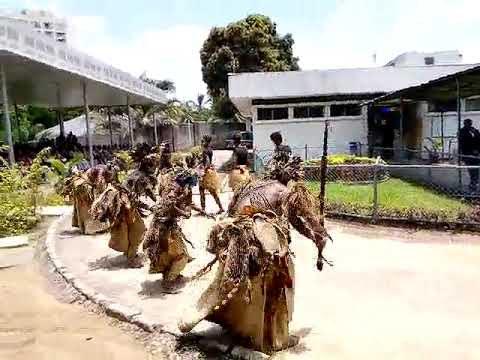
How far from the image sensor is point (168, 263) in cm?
617

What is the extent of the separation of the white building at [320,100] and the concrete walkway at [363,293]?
14.1 m

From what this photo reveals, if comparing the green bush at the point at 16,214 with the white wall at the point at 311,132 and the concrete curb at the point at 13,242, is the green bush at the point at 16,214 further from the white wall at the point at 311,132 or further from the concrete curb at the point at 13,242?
the white wall at the point at 311,132

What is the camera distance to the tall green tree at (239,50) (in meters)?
38.0

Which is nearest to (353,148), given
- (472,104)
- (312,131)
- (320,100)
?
(312,131)

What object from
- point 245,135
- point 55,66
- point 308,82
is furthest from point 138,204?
point 245,135

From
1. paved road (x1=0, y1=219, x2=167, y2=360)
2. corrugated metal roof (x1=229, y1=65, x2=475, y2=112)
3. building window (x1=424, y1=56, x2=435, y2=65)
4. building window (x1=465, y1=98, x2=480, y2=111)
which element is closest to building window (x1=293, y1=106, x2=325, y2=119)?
corrugated metal roof (x1=229, y1=65, x2=475, y2=112)

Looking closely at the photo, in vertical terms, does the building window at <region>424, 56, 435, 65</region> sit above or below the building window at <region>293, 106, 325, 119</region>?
above

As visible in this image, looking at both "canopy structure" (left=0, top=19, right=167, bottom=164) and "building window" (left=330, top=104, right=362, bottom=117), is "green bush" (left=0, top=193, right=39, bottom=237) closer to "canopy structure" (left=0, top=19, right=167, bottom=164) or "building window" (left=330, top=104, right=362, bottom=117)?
"canopy structure" (left=0, top=19, right=167, bottom=164)

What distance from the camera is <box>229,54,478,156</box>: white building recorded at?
897 inches

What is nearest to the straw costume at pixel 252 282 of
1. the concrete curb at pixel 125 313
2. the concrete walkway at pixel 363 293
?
the concrete curb at pixel 125 313

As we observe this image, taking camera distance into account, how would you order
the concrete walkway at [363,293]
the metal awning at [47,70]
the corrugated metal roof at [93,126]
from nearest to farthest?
1. the concrete walkway at [363,293]
2. the metal awning at [47,70]
3. the corrugated metal roof at [93,126]

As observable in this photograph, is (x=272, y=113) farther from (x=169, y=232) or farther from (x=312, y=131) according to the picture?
(x=169, y=232)

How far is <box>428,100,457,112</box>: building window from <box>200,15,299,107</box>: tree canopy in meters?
15.3

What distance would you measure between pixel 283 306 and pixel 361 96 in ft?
66.6
